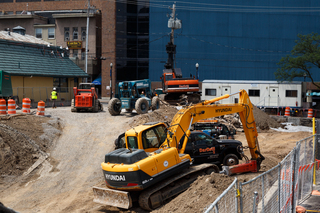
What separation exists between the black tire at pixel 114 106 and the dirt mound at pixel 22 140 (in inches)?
173

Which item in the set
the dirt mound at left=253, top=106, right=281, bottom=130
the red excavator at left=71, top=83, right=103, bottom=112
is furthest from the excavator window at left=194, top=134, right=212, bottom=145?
the dirt mound at left=253, top=106, right=281, bottom=130

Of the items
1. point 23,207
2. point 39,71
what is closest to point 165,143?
point 23,207

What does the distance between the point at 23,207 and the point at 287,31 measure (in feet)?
171

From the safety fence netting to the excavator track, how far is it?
10.3 ft

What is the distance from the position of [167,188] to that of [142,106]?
1390cm

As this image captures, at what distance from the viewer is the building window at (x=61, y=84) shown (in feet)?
123

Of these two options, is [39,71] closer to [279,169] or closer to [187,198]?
[187,198]

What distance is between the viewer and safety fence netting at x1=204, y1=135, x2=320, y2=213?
5.81 m

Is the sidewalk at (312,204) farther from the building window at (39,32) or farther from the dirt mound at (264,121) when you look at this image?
the building window at (39,32)

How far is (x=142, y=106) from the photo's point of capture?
24.5 meters

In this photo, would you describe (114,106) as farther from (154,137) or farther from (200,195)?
(200,195)

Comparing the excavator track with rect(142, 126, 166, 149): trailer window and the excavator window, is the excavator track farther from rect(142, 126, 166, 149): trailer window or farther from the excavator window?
the excavator window

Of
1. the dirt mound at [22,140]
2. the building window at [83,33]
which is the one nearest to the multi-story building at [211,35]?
the building window at [83,33]

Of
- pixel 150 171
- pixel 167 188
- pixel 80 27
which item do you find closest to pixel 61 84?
pixel 80 27
